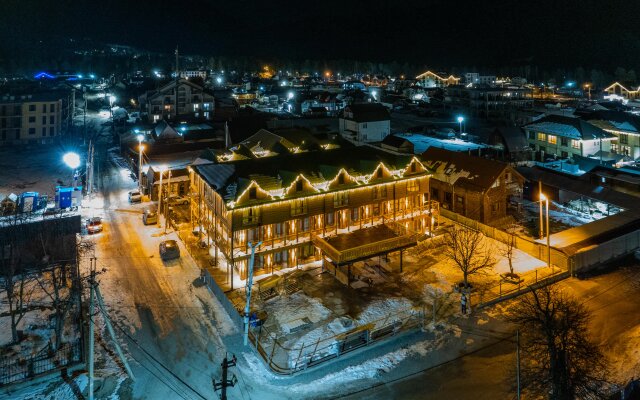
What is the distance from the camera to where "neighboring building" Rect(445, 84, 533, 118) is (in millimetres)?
95931

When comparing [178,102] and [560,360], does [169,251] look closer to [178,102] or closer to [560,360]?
[560,360]

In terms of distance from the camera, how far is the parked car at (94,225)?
31.7 metres

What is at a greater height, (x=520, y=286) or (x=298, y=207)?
(x=298, y=207)

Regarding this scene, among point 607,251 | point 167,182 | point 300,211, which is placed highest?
point 167,182

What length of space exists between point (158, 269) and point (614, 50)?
9184 inches

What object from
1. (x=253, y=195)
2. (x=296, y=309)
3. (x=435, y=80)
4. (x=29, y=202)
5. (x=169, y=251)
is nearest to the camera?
(x=296, y=309)

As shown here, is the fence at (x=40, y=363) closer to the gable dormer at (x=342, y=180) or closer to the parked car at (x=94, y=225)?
the parked car at (x=94, y=225)

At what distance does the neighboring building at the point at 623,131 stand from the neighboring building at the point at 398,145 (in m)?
26.9

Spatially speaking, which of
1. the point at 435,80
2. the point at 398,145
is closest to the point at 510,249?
the point at 398,145

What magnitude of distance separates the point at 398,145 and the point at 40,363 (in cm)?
3709

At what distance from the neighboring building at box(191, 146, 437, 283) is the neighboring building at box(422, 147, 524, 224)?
4.36 m

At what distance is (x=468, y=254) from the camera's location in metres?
25.2

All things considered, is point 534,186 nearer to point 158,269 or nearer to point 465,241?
point 465,241

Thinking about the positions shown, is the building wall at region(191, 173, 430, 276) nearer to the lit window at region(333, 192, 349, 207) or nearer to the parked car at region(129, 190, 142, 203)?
the lit window at region(333, 192, 349, 207)
